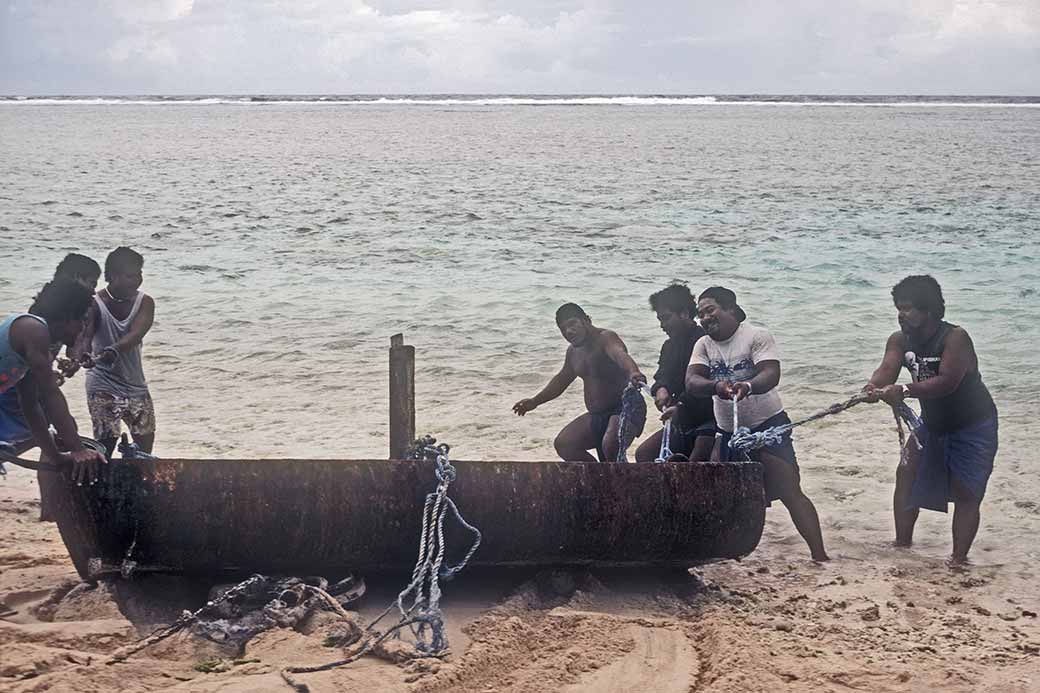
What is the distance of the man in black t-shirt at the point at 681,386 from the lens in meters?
6.50

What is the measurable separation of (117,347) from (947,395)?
4.41 meters

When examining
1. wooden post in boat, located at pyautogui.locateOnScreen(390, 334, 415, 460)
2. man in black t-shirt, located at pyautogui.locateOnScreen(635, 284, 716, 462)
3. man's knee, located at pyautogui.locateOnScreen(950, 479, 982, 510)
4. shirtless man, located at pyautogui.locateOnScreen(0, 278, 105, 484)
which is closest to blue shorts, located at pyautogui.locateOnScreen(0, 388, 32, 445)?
shirtless man, located at pyautogui.locateOnScreen(0, 278, 105, 484)

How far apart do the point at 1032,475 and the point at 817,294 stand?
26.4 ft

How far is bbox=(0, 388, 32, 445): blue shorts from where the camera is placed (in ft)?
18.9

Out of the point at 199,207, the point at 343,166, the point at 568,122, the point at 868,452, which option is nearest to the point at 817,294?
the point at 868,452

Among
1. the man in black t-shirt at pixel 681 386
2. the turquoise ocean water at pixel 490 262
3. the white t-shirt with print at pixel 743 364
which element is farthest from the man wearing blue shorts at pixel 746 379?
the turquoise ocean water at pixel 490 262

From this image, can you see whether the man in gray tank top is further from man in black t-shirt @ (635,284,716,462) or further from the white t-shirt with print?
the white t-shirt with print

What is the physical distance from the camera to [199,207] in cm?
2533

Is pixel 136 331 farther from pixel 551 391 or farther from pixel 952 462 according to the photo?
pixel 952 462

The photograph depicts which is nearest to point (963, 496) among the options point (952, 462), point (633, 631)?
point (952, 462)

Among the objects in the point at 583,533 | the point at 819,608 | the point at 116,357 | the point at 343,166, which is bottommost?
the point at 819,608

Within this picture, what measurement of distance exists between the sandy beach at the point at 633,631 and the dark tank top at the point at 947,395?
81 cm

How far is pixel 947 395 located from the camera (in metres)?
6.14

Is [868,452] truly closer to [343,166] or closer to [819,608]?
[819,608]
